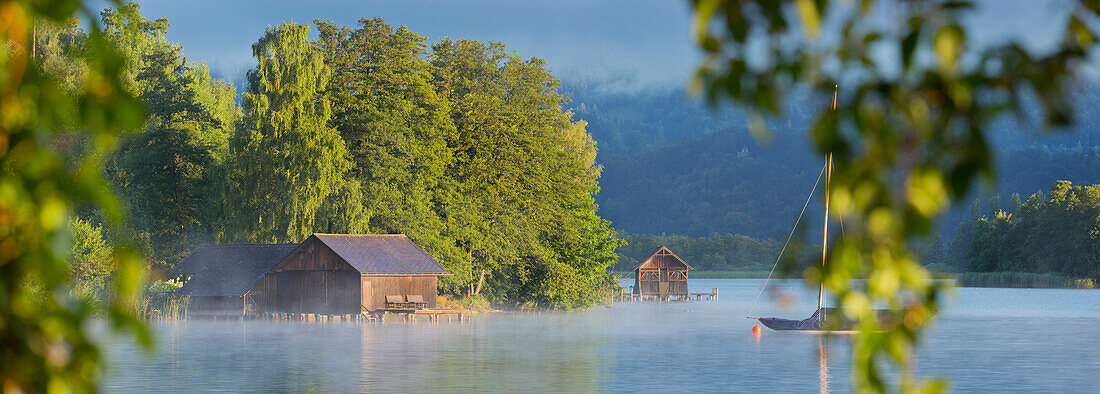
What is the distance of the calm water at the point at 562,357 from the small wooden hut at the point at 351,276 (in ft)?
4.09

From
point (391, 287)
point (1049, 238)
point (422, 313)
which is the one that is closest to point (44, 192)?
point (391, 287)

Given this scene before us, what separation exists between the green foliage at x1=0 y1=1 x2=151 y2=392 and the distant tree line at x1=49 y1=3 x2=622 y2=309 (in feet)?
186

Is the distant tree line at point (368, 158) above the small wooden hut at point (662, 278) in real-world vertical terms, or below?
above

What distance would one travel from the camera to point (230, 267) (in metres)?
61.4

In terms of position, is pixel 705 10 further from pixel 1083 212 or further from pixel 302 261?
pixel 1083 212

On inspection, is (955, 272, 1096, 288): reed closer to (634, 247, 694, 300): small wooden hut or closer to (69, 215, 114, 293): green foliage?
(634, 247, 694, 300): small wooden hut

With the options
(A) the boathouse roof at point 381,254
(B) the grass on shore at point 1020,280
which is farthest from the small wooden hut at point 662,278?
(A) the boathouse roof at point 381,254

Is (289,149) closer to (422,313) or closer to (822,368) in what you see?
(422,313)

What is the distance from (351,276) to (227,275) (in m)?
6.85

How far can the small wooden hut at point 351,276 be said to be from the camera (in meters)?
58.3

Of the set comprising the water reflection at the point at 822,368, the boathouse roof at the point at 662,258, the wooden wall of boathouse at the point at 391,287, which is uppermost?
the boathouse roof at the point at 662,258

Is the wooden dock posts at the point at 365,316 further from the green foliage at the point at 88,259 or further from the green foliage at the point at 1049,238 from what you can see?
the green foliage at the point at 1049,238

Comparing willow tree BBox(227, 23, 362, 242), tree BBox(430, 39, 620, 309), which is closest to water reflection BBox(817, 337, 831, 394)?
tree BBox(430, 39, 620, 309)

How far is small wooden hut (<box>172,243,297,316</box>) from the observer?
200 ft
